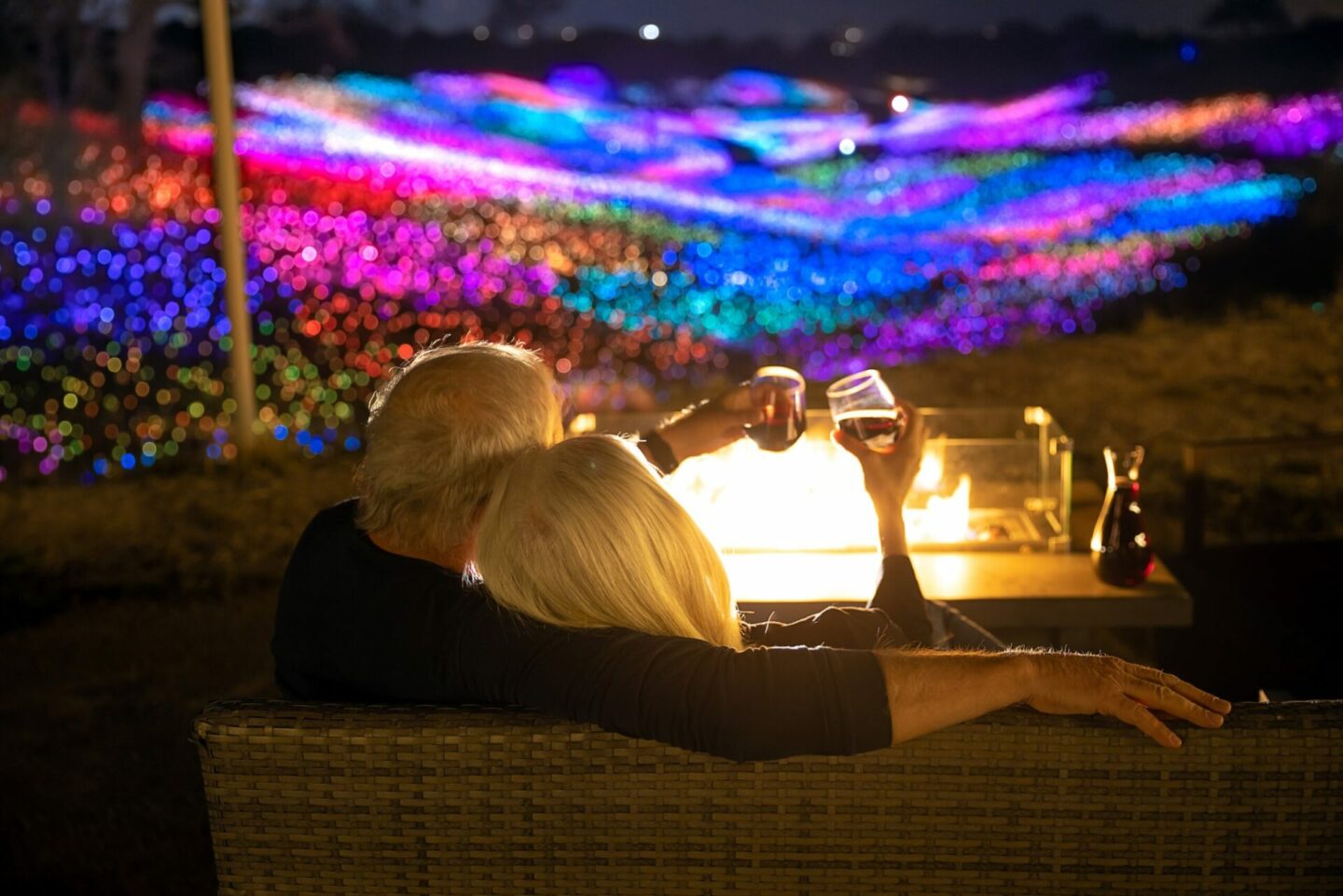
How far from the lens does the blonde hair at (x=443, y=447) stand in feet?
5.31

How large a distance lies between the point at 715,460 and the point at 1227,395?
12.5 feet

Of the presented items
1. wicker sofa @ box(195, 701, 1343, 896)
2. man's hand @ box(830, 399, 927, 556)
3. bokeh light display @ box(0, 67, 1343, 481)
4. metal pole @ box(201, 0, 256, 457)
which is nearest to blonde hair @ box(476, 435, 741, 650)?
wicker sofa @ box(195, 701, 1343, 896)

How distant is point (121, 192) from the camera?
8.73 meters

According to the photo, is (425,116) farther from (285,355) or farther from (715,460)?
(715,460)

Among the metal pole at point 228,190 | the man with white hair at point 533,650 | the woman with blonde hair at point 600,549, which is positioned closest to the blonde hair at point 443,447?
the man with white hair at point 533,650

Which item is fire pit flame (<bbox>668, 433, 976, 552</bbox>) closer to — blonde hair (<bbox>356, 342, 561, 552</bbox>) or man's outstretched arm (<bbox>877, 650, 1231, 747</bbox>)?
blonde hair (<bbox>356, 342, 561, 552</bbox>)

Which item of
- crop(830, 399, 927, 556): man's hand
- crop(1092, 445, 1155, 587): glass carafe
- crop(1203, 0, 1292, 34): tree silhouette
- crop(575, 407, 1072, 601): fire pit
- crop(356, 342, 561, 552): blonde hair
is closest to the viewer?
crop(356, 342, 561, 552): blonde hair

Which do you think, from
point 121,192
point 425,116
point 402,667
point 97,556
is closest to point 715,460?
point 402,667

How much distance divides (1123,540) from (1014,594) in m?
0.21

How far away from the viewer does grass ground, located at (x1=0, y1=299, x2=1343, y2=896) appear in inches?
104

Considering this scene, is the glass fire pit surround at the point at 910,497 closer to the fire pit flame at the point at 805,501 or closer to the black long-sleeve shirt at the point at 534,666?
the fire pit flame at the point at 805,501

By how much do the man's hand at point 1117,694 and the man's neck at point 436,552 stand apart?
662 mm

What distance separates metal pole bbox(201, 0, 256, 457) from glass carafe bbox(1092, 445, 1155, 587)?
3345mm

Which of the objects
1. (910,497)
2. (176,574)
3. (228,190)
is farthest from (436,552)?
(228,190)
